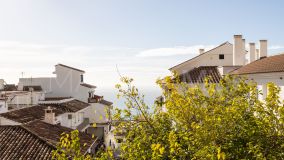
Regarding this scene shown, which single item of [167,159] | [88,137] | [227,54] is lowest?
[88,137]

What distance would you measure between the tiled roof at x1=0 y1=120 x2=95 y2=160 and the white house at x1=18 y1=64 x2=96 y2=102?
30.7m

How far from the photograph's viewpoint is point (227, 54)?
38781mm

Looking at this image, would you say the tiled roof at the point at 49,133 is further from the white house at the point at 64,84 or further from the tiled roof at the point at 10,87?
the tiled roof at the point at 10,87

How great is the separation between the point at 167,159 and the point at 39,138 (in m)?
13.5

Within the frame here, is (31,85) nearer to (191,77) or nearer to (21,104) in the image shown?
(21,104)

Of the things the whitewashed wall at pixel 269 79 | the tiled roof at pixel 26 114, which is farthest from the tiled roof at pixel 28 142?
the whitewashed wall at pixel 269 79

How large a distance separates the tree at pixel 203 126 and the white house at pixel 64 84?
45.5 meters

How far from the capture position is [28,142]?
854 inches

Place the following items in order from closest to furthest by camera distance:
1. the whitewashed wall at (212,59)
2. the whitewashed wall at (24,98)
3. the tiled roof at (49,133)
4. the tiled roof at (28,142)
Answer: the tiled roof at (28,142) < the tiled roof at (49,133) < the whitewashed wall at (212,59) < the whitewashed wall at (24,98)

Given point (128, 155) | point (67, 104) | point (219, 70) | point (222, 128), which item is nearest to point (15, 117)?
point (67, 104)

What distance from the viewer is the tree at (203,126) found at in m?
9.07

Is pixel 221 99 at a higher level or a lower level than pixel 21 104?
higher

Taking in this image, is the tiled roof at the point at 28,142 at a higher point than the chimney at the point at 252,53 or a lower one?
lower

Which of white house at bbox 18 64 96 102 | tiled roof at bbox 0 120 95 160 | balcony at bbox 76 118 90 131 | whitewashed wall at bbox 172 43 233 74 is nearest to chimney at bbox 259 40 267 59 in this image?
whitewashed wall at bbox 172 43 233 74
